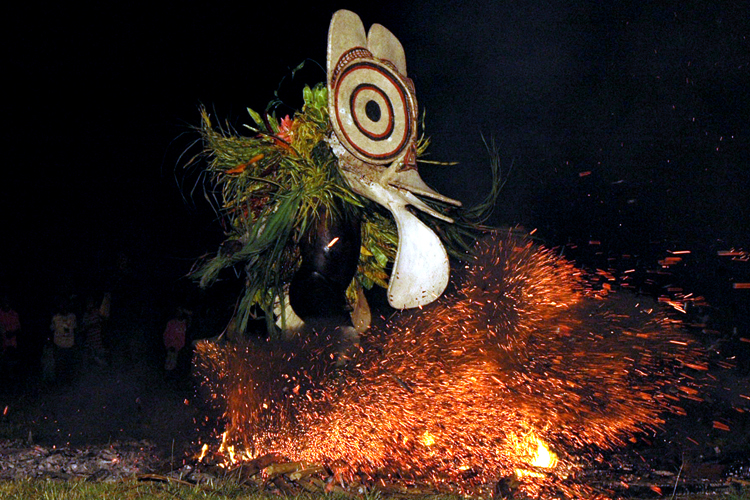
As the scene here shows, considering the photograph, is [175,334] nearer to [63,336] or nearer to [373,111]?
[63,336]

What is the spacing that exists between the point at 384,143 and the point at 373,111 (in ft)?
0.66

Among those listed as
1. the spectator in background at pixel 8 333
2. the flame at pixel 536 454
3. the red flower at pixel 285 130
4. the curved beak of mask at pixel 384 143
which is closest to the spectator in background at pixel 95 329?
the spectator in background at pixel 8 333

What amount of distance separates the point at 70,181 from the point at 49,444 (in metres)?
4.10

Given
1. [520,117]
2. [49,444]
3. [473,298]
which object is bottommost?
[49,444]

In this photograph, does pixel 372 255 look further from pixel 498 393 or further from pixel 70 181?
pixel 70 181

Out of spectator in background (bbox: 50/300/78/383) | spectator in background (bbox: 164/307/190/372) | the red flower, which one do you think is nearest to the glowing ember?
the red flower

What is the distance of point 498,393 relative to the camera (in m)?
4.34

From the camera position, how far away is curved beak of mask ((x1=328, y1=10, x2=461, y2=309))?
4008 mm

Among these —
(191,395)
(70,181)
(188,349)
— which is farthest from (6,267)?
(191,395)

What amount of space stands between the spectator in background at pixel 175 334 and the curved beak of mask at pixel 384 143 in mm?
3955

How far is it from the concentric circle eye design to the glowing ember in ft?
2.82

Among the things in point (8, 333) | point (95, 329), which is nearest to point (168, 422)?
point (95, 329)

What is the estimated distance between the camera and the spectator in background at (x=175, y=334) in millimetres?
7387

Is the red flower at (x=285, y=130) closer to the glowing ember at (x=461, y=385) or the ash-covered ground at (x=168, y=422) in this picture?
the glowing ember at (x=461, y=385)
